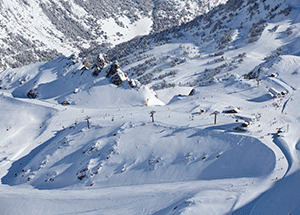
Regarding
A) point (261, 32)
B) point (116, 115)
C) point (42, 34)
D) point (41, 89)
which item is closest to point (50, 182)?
point (116, 115)

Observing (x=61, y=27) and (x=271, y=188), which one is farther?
(x=61, y=27)

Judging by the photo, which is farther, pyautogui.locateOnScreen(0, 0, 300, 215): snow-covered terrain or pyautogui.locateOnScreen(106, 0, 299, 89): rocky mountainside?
pyautogui.locateOnScreen(106, 0, 299, 89): rocky mountainside

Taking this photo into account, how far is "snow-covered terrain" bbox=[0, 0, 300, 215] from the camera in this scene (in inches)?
992

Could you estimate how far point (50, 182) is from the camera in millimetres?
34031

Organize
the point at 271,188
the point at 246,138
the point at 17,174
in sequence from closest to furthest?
the point at 271,188 < the point at 246,138 < the point at 17,174

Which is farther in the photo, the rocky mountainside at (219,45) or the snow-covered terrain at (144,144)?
the rocky mountainside at (219,45)

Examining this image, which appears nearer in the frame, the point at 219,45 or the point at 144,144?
the point at 144,144

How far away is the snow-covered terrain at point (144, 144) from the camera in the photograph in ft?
82.6

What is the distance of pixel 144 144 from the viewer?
3509cm

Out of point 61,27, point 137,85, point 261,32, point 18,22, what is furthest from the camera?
point 61,27

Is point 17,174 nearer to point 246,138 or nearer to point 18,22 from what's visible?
point 246,138

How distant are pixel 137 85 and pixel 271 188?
41227 millimetres

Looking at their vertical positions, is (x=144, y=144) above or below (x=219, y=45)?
above

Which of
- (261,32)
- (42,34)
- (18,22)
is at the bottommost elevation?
(261,32)
